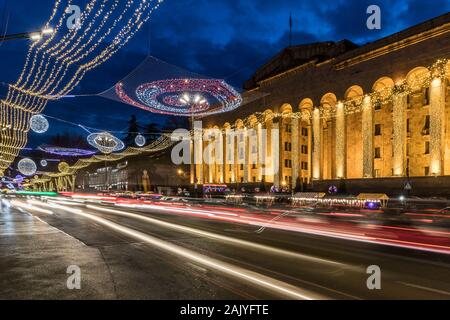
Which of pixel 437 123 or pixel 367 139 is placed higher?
pixel 437 123

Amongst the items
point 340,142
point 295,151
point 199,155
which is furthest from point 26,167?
point 340,142

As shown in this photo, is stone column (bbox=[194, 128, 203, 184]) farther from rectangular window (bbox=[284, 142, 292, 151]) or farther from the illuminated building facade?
rectangular window (bbox=[284, 142, 292, 151])

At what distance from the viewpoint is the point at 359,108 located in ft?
142

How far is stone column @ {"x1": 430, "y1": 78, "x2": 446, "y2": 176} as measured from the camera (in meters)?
35.3

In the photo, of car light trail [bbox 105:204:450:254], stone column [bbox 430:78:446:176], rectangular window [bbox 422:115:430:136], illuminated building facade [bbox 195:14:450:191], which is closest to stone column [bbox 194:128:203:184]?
illuminated building facade [bbox 195:14:450:191]

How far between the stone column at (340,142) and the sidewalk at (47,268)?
119ft

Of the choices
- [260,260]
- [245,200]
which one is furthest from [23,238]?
[245,200]

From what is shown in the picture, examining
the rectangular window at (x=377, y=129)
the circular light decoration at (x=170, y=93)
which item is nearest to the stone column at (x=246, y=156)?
the rectangular window at (x=377, y=129)

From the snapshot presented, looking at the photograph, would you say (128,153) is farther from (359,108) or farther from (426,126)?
(426,126)

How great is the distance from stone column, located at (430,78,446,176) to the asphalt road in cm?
2552

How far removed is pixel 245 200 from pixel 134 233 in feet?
94.0

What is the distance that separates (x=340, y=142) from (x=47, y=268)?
1623 inches

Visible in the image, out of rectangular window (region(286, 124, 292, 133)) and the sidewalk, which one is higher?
rectangular window (region(286, 124, 292, 133))
